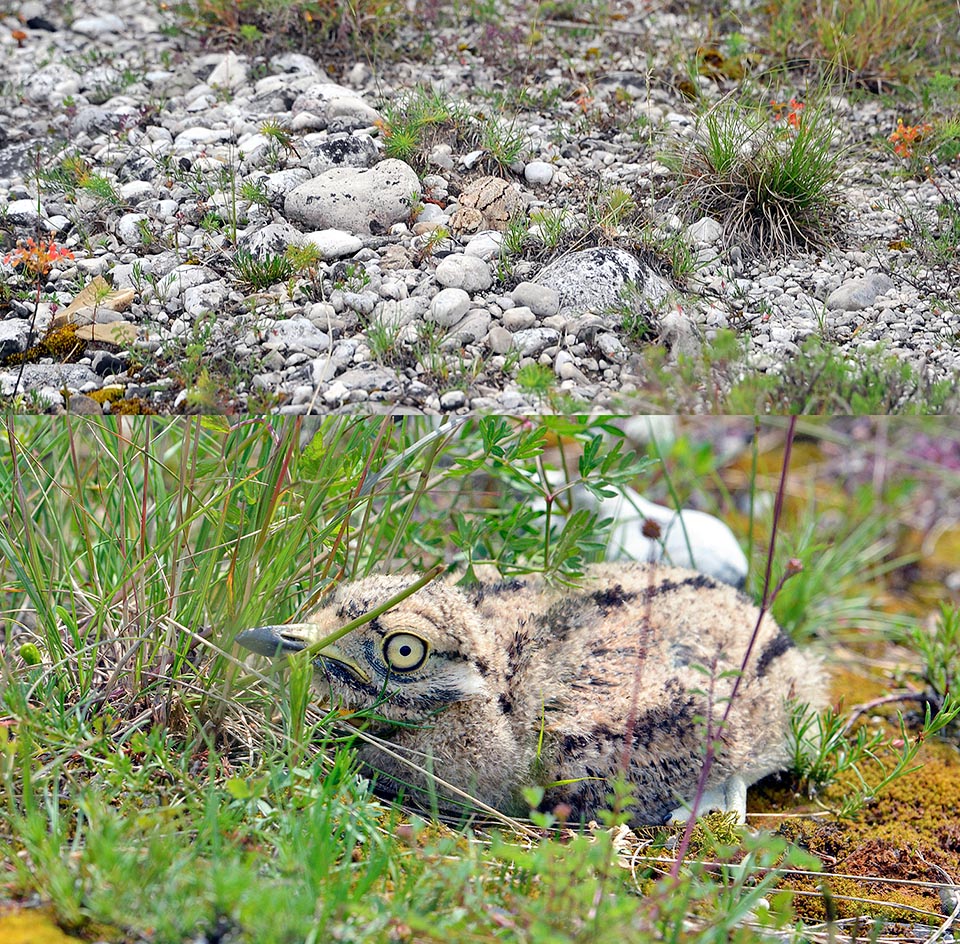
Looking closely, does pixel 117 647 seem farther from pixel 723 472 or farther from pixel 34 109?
pixel 723 472

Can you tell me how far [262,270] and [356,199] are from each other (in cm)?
47

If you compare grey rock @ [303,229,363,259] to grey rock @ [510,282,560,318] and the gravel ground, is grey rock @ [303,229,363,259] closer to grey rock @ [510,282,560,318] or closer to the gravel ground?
the gravel ground

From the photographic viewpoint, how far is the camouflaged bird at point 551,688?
10.4ft

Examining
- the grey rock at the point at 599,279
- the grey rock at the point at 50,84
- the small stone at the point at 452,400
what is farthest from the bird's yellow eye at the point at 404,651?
the grey rock at the point at 50,84

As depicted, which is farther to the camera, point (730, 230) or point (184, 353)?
point (730, 230)

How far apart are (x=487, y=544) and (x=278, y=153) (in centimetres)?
172

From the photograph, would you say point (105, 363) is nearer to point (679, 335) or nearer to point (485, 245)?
point (485, 245)

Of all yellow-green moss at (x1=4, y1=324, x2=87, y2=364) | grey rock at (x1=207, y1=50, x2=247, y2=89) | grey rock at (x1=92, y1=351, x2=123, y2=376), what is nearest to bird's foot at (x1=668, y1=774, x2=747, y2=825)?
grey rock at (x1=92, y1=351, x2=123, y2=376)

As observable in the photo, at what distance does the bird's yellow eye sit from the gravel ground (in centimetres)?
74

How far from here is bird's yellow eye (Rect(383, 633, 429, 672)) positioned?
3115 millimetres

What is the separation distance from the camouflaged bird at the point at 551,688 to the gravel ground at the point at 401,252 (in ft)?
2.44

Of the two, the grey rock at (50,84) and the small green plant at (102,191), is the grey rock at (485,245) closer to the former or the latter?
the small green plant at (102,191)

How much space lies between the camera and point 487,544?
383cm

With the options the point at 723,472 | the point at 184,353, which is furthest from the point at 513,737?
the point at 723,472
